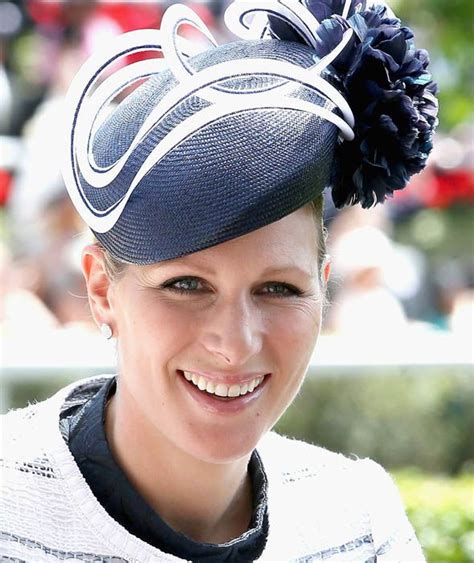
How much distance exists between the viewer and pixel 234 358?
206cm

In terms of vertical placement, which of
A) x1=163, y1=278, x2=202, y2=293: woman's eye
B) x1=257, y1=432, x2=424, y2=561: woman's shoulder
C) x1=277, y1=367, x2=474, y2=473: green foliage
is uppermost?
x1=163, y1=278, x2=202, y2=293: woman's eye

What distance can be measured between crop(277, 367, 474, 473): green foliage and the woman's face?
4798mm

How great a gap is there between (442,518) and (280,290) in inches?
74.3

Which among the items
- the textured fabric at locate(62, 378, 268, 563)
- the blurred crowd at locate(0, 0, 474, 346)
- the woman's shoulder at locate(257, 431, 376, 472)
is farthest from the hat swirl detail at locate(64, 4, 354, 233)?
the blurred crowd at locate(0, 0, 474, 346)

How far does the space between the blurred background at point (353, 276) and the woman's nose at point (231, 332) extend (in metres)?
2.17

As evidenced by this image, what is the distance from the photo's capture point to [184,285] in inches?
82.7

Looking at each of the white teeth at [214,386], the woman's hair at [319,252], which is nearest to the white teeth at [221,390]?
the white teeth at [214,386]

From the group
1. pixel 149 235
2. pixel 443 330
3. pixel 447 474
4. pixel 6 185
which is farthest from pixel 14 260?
pixel 149 235

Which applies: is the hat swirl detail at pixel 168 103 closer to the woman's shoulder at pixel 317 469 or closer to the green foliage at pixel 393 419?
the woman's shoulder at pixel 317 469

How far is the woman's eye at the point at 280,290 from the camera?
2.16m

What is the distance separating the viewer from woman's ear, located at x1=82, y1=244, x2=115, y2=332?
2.27 m

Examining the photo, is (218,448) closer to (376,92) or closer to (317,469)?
(317,469)

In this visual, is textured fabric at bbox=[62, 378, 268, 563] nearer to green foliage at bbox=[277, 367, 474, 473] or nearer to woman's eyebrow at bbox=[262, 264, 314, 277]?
woman's eyebrow at bbox=[262, 264, 314, 277]

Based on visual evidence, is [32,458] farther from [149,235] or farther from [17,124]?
[17,124]
